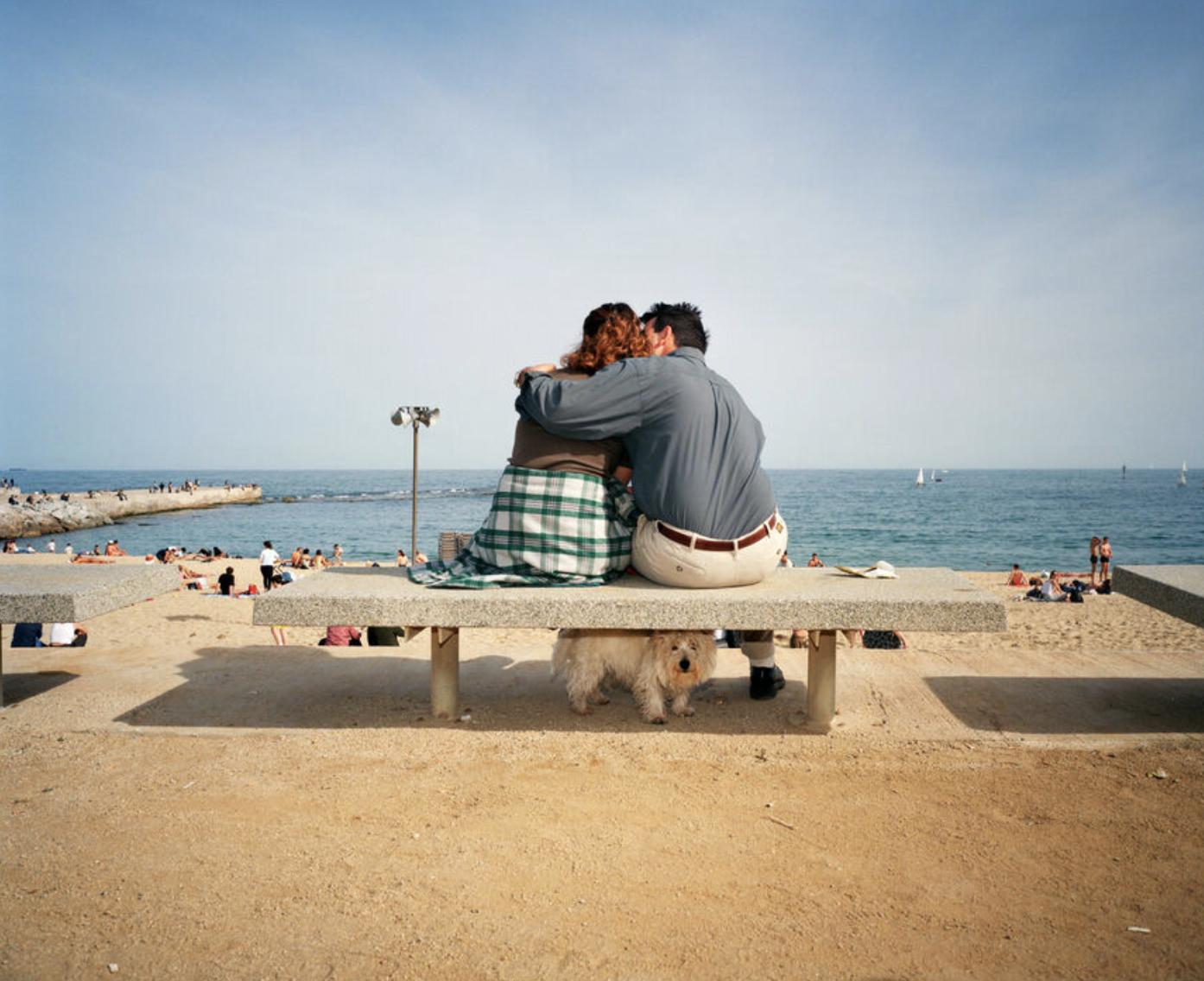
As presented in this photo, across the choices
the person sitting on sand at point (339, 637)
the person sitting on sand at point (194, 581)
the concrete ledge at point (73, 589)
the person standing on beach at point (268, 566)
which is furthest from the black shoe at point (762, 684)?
the person sitting on sand at point (194, 581)

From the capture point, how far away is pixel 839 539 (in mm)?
41125

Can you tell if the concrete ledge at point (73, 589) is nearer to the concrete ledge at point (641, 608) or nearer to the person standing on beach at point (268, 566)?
the concrete ledge at point (641, 608)

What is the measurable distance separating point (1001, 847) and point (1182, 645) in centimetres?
1093

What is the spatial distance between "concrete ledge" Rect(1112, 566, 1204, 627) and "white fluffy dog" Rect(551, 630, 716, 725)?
85.0 inches

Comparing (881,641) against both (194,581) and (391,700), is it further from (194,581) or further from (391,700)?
(194,581)

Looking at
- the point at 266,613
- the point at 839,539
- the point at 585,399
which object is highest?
the point at 585,399

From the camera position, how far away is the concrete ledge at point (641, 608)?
3.26 m

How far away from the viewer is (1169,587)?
380 cm

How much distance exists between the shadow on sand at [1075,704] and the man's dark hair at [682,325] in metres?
2.33

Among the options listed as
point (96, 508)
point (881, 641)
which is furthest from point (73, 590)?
point (96, 508)

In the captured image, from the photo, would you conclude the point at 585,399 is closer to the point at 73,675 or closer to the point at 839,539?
the point at 73,675

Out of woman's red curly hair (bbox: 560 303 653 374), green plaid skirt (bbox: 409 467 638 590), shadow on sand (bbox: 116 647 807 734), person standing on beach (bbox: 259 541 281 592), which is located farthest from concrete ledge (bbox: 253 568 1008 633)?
person standing on beach (bbox: 259 541 281 592)

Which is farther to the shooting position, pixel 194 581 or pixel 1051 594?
pixel 194 581

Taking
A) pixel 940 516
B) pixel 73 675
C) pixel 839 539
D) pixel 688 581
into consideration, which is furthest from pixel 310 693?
pixel 940 516
